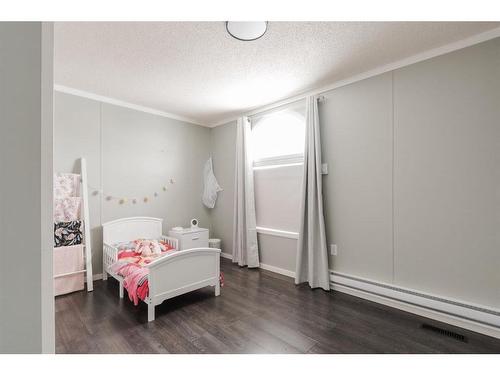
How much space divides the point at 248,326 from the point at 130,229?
2.17 metres

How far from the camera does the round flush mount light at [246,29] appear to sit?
1.74m

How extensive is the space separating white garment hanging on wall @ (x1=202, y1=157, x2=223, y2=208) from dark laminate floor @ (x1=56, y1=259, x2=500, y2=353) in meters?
1.84

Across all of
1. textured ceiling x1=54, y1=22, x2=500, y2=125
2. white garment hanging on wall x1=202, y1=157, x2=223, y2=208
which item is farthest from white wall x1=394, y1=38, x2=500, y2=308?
white garment hanging on wall x1=202, y1=157, x2=223, y2=208

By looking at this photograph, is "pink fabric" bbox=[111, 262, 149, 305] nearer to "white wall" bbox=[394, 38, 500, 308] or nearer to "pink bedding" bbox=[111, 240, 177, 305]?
"pink bedding" bbox=[111, 240, 177, 305]

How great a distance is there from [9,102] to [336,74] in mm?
2756

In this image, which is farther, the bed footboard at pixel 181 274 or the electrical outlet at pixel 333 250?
the electrical outlet at pixel 333 250

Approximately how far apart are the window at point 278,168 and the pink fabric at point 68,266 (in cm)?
230

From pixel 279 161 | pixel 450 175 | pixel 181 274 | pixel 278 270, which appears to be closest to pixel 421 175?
pixel 450 175

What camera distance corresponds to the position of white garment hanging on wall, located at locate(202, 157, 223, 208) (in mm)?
4242

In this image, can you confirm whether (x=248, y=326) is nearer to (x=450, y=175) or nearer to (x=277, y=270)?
(x=277, y=270)

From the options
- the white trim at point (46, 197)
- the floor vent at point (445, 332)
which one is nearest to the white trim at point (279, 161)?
the floor vent at point (445, 332)

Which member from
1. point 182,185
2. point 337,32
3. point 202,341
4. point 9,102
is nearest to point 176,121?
point 182,185

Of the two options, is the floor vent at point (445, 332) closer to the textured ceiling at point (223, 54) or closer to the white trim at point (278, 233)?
the white trim at point (278, 233)

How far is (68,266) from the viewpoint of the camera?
8.59 ft
